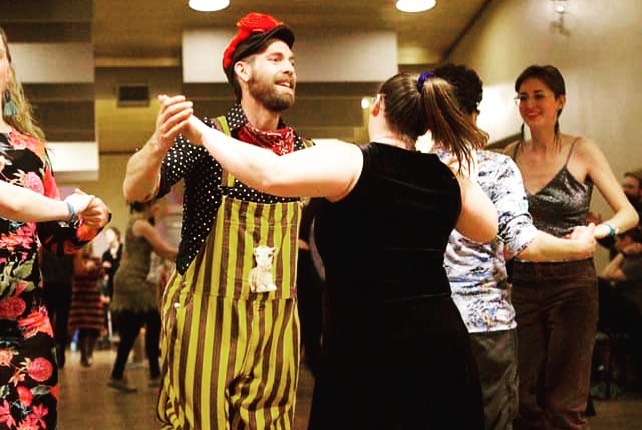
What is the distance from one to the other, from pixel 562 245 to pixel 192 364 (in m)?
0.98

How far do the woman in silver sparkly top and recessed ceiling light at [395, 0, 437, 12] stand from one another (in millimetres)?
2654

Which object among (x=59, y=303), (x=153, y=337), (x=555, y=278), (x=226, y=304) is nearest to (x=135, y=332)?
(x=153, y=337)

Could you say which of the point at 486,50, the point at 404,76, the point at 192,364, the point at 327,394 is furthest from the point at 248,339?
the point at 486,50

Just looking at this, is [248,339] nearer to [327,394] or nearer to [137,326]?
[327,394]

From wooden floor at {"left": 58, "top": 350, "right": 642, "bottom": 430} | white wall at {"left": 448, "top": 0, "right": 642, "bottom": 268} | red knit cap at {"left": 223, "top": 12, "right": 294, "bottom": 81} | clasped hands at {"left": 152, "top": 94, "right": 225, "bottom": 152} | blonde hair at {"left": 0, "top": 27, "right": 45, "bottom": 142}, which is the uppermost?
white wall at {"left": 448, "top": 0, "right": 642, "bottom": 268}

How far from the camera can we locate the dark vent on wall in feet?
27.6

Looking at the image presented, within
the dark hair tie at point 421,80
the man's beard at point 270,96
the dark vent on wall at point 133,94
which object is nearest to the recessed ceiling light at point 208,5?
the dark vent on wall at point 133,94

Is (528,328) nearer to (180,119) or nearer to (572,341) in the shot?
(572,341)

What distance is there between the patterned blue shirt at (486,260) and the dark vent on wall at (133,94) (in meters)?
6.16

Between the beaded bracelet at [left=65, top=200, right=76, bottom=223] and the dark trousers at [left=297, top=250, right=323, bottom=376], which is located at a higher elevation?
the beaded bracelet at [left=65, top=200, right=76, bottom=223]

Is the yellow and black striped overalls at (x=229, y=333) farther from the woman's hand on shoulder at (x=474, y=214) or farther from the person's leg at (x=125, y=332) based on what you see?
the person's leg at (x=125, y=332)

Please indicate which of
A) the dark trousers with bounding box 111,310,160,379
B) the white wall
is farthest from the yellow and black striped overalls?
the dark trousers with bounding box 111,310,160,379

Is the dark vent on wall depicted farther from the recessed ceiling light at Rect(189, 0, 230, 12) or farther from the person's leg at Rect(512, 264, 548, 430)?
the person's leg at Rect(512, 264, 548, 430)

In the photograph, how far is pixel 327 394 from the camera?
191 cm
